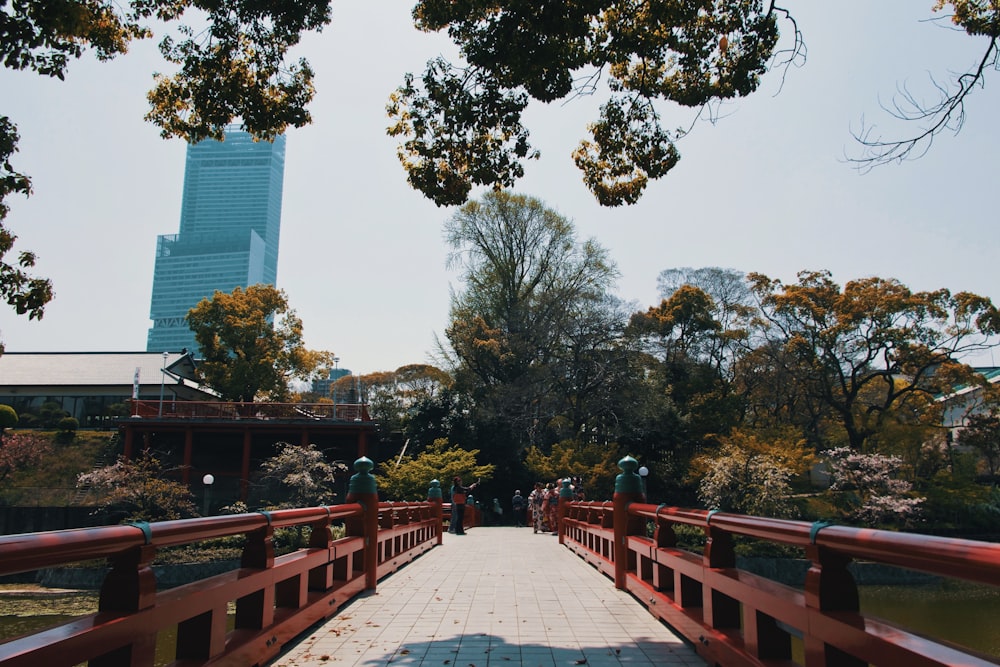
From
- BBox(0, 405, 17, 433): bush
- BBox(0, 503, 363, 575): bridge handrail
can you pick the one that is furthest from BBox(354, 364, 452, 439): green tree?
BBox(0, 503, 363, 575): bridge handrail

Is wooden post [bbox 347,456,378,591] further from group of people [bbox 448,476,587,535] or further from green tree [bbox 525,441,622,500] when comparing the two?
green tree [bbox 525,441,622,500]

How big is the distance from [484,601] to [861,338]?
27667 mm

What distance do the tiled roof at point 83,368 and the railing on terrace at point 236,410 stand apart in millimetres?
7814

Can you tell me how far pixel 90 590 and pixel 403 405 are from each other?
25.0 meters

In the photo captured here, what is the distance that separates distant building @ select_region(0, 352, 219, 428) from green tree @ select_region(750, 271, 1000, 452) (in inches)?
1158

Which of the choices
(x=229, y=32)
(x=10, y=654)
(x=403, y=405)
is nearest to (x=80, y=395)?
(x=403, y=405)

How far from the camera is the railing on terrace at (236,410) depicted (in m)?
29.3

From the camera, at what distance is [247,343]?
39625 mm

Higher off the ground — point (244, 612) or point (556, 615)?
point (244, 612)

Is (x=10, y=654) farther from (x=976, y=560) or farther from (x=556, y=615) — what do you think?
(x=556, y=615)

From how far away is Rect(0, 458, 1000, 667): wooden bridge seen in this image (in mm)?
2150

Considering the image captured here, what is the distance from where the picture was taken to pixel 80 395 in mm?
36250

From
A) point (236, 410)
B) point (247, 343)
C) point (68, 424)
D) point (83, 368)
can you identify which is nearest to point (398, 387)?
point (247, 343)

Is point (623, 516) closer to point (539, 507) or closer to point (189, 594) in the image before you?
point (189, 594)
